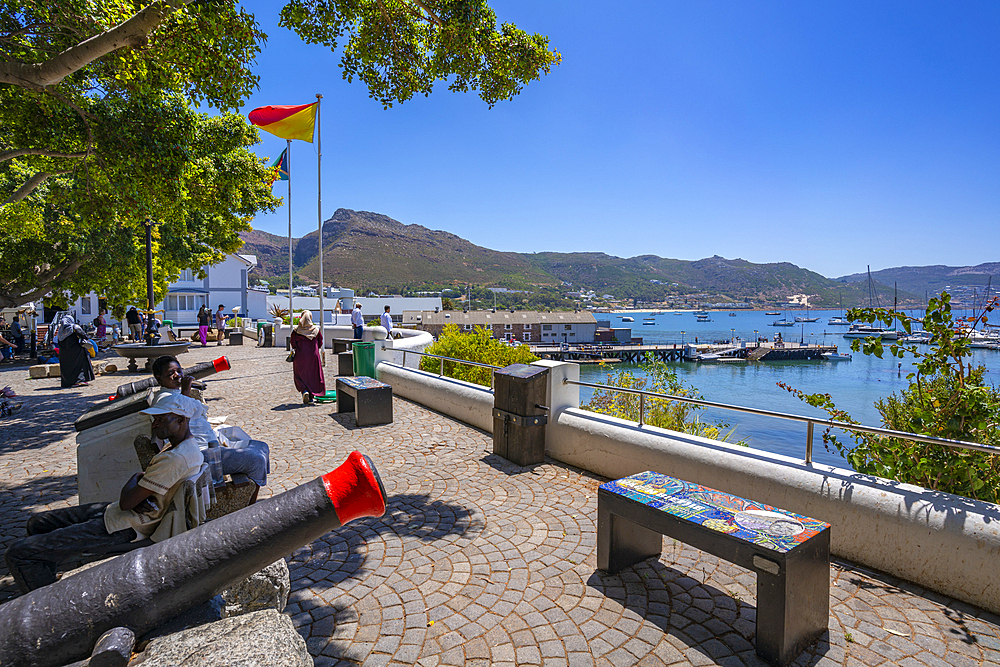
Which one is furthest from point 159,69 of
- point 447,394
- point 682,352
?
point 682,352

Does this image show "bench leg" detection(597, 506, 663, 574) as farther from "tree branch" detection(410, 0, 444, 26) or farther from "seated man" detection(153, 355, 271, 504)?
"tree branch" detection(410, 0, 444, 26)

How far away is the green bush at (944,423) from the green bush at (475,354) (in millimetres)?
6972

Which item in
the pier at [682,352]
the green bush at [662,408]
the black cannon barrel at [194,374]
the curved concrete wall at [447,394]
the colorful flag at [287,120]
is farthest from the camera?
the pier at [682,352]

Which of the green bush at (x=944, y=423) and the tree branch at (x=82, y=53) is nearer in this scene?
the green bush at (x=944, y=423)

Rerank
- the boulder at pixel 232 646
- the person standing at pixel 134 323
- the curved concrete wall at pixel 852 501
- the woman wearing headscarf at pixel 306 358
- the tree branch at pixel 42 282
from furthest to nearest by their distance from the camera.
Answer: the person standing at pixel 134 323
the tree branch at pixel 42 282
the woman wearing headscarf at pixel 306 358
the curved concrete wall at pixel 852 501
the boulder at pixel 232 646

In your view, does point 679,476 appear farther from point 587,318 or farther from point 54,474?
point 587,318

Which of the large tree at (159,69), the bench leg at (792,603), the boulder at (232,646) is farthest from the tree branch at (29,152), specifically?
the bench leg at (792,603)

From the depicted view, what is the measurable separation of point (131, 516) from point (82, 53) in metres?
4.79

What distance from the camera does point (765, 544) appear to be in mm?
2670

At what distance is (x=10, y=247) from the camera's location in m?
15.7

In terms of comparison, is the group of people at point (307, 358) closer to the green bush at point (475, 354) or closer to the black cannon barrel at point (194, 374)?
the green bush at point (475, 354)

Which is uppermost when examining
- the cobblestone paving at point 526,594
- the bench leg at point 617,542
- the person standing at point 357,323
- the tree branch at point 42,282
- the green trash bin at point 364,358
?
the tree branch at point 42,282

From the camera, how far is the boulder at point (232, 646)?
156 cm

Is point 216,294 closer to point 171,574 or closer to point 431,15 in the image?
point 431,15
